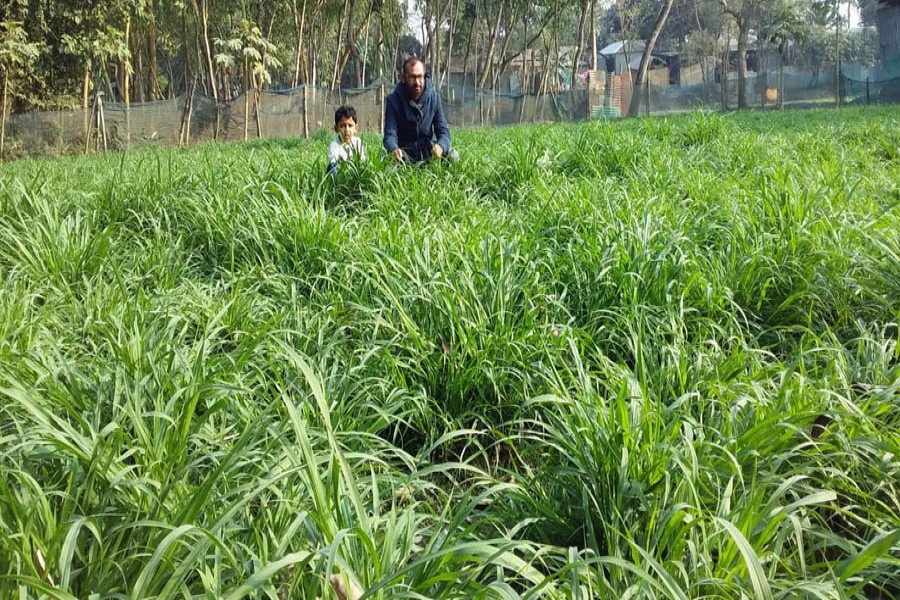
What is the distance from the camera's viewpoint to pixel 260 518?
1486mm

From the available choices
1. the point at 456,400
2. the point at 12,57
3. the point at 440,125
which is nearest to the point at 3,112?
the point at 12,57

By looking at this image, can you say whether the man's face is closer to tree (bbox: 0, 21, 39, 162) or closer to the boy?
the boy

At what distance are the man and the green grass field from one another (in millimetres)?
1730

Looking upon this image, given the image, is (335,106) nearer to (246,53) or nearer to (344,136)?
(246,53)

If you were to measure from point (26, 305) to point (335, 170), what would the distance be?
8.39 ft

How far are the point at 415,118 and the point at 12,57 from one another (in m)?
14.4

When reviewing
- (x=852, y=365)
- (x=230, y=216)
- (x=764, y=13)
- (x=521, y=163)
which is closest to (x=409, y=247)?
(x=230, y=216)

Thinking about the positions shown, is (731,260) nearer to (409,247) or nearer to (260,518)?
(409,247)

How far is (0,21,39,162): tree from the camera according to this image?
1591 cm

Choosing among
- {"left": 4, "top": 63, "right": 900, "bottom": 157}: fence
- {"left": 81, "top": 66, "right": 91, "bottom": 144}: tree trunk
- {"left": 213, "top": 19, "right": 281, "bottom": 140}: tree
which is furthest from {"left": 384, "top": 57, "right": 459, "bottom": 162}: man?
Answer: {"left": 213, "top": 19, "right": 281, "bottom": 140}: tree

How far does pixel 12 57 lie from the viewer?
15945 mm

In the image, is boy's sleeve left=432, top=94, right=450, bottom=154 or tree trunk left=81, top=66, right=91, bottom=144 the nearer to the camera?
boy's sleeve left=432, top=94, right=450, bottom=154

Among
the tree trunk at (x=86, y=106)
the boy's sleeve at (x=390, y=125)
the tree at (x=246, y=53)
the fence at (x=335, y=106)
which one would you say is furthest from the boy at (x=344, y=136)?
the tree at (x=246, y=53)

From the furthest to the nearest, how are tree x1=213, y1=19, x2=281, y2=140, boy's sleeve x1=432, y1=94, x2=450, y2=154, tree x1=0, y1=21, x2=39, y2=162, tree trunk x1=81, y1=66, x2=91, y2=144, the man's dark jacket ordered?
tree x1=213, y1=19, x2=281, y2=140
tree trunk x1=81, y1=66, x2=91, y2=144
tree x1=0, y1=21, x2=39, y2=162
boy's sleeve x1=432, y1=94, x2=450, y2=154
the man's dark jacket
